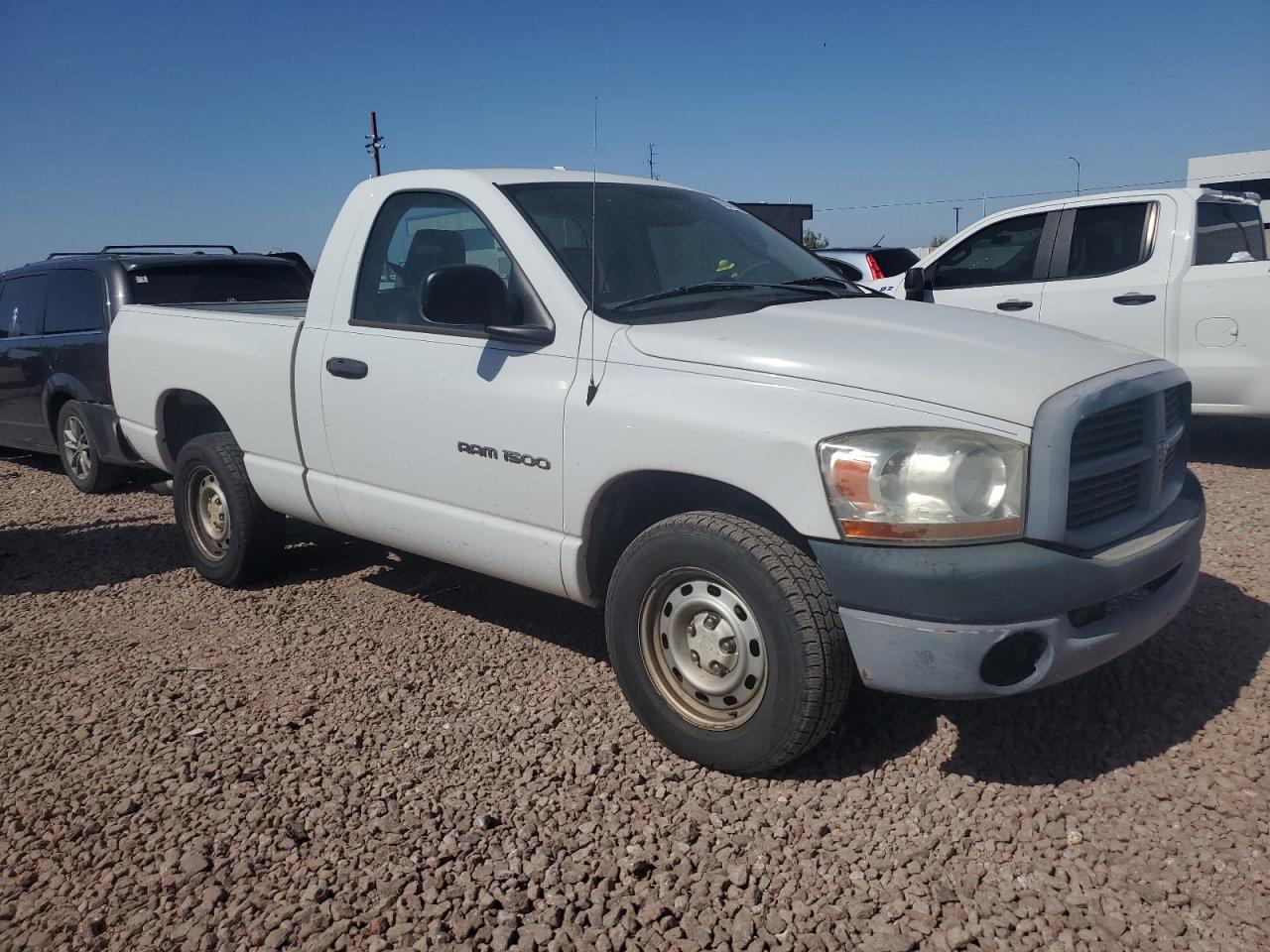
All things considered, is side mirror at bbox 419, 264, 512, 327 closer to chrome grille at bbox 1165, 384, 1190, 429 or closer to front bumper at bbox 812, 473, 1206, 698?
front bumper at bbox 812, 473, 1206, 698

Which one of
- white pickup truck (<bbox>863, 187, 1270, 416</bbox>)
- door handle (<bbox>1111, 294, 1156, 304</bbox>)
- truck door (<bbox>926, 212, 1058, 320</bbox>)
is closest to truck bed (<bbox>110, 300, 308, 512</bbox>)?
white pickup truck (<bbox>863, 187, 1270, 416</bbox>)

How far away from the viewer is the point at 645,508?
362 cm

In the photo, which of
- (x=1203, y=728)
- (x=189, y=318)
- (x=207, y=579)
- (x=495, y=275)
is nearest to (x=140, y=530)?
(x=207, y=579)

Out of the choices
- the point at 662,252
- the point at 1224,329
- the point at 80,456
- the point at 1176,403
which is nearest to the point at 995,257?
the point at 1224,329

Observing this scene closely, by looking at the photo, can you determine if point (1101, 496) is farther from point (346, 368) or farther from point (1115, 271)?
point (1115, 271)

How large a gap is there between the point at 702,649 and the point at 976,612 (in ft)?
2.90

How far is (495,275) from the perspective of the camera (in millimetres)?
3559

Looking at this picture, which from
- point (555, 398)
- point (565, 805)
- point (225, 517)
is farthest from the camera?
point (225, 517)

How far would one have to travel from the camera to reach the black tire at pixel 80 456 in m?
7.80

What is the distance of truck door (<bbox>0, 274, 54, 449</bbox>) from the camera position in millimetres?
8164

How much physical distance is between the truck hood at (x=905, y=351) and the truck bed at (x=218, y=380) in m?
2.03

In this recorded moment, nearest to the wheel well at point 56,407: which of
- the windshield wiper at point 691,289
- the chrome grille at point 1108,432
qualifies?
the windshield wiper at point 691,289

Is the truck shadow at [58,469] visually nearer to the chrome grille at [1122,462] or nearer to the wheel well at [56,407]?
the wheel well at [56,407]

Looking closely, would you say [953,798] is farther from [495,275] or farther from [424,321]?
[424,321]
